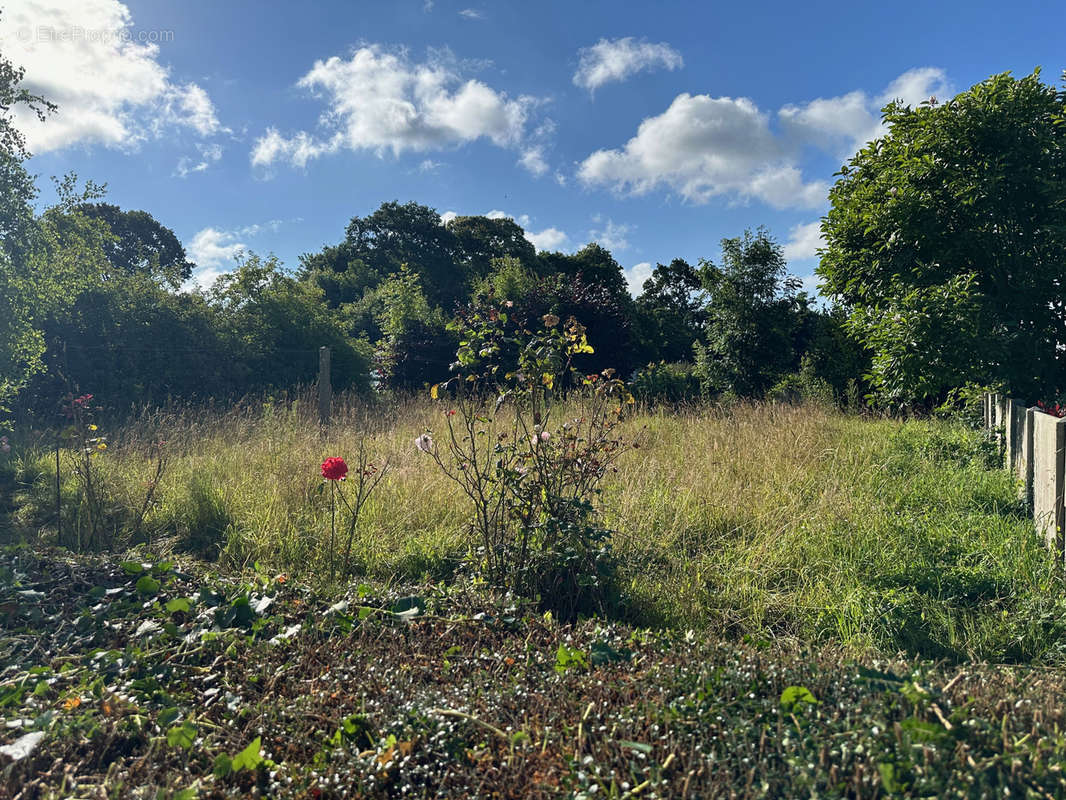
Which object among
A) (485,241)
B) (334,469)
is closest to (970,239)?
(334,469)

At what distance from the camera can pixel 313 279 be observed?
27422mm

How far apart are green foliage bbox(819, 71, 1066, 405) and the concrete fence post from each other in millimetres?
1764

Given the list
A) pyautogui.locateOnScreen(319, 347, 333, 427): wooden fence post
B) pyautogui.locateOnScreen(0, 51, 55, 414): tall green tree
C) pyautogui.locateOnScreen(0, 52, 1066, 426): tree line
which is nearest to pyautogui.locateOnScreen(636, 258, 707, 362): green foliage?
pyautogui.locateOnScreen(0, 52, 1066, 426): tree line

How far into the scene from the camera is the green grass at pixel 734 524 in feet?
10.3

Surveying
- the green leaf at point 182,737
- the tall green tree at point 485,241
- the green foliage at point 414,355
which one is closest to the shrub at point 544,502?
the green leaf at point 182,737

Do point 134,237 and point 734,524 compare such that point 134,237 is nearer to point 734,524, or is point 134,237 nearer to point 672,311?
point 672,311

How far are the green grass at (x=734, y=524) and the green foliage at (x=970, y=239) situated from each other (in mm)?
955

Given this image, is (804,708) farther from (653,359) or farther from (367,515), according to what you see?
(653,359)

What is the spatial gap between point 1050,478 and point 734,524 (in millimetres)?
1814

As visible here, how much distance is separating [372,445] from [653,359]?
12.4m

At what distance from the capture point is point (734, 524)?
4.39 metres

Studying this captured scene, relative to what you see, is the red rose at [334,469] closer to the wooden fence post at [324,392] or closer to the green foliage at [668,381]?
the wooden fence post at [324,392]

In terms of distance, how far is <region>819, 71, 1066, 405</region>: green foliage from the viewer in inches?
230

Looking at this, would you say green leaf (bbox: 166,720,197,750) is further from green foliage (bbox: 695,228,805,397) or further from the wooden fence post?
green foliage (bbox: 695,228,805,397)
